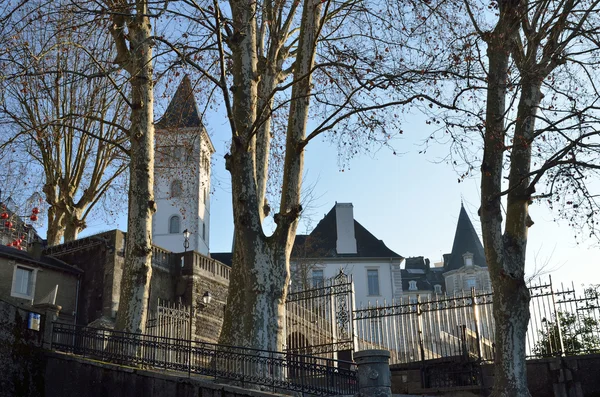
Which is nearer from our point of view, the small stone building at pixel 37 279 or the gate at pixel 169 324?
the gate at pixel 169 324

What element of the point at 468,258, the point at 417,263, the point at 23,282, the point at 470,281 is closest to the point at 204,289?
the point at 23,282

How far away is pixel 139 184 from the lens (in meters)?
14.2

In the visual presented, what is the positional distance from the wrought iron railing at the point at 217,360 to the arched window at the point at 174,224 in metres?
→ 47.1

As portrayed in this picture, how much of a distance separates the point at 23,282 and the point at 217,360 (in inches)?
589

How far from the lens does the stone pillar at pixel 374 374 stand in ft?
28.9

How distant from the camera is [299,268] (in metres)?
39.9

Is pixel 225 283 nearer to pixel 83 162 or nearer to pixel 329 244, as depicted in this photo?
pixel 83 162

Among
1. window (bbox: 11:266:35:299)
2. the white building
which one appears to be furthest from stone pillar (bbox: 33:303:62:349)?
the white building

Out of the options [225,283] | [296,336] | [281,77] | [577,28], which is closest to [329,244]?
[225,283]

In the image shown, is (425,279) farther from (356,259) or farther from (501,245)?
(501,245)

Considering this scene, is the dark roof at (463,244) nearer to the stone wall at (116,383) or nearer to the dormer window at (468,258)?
the dormer window at (468,258)

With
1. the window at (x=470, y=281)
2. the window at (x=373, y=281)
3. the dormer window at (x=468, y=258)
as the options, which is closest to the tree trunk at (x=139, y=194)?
the window at (x=373, y=281)

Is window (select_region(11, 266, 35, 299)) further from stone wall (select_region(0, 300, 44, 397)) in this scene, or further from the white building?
the white building

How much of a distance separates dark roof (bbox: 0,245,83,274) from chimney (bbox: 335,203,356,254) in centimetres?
2681
